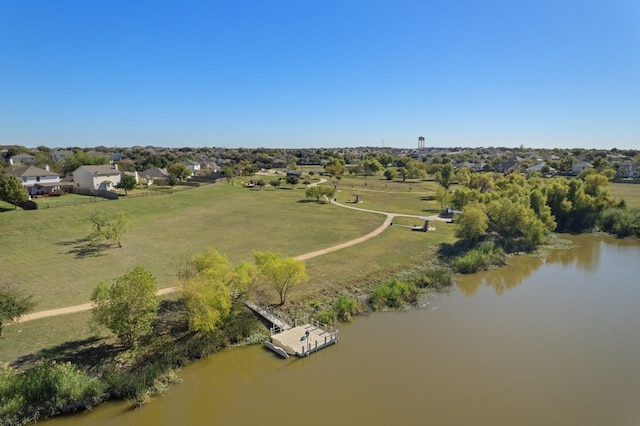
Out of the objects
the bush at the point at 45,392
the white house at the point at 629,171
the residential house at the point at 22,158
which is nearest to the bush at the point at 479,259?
the bush at the point at 45,392

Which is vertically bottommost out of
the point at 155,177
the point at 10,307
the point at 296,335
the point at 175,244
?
the point at 296,335

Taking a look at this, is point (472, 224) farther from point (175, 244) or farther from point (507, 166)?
point (507, 166)

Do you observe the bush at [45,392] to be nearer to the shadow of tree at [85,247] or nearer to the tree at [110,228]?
the shadow of tree at [85,247]

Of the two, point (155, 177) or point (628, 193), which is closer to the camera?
point (628, 193)

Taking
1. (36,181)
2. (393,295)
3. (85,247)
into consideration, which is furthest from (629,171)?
(36,181)

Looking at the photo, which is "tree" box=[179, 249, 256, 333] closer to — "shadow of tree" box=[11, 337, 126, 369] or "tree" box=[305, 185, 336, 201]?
"shadow of tree" box=[11, 337, 126, 369]

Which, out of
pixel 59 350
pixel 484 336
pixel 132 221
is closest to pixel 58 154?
pixel 132 221

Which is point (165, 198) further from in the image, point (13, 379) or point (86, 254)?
point (13, 379)
